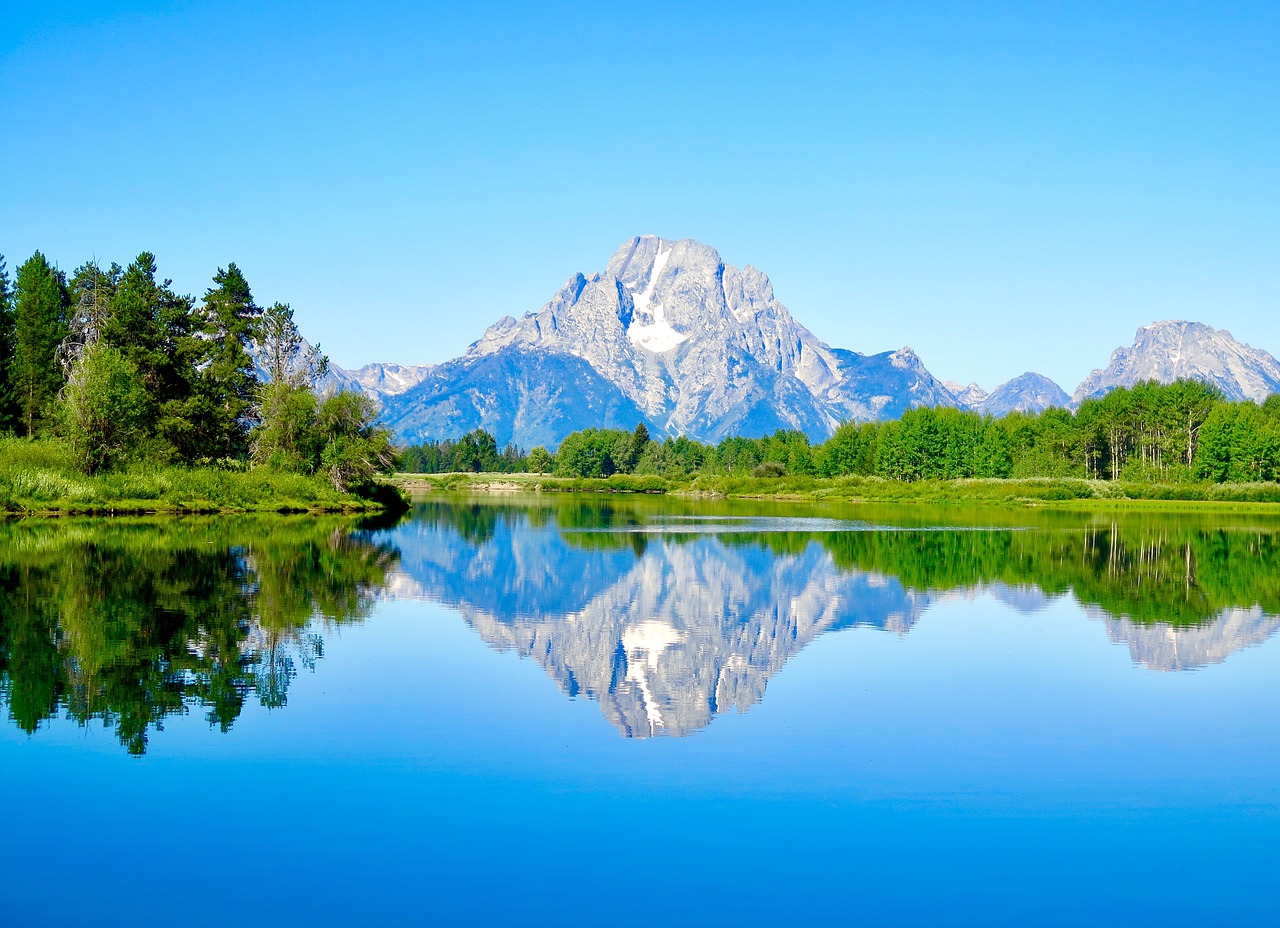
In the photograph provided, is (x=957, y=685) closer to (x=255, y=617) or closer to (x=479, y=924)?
(x=479, y=924)

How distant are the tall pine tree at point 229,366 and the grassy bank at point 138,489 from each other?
4.49 m

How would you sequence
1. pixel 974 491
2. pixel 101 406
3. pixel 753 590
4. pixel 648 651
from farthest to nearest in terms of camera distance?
pixel 974 491
pixel 101 406
pixel 753 590
pixel 648 651

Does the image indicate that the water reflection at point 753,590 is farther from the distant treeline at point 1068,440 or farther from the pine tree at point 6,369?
the distant treeline at point 1068,440

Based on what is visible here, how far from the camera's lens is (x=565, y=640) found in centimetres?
2142

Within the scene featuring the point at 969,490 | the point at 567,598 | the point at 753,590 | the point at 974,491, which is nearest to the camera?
the point at 567,598

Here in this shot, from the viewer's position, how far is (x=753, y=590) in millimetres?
30125

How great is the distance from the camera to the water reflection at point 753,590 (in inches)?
730

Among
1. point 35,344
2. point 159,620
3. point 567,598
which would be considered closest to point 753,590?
point 567,598

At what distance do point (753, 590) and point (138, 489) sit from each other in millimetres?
41273

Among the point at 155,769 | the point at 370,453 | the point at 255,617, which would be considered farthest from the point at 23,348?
the point at 155,769

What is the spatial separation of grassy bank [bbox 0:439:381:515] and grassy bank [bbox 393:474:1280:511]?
60.6m

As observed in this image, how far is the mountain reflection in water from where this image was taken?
16062 millimetres

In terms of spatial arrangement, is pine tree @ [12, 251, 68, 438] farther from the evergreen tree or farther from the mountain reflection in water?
the mountain reflection in water

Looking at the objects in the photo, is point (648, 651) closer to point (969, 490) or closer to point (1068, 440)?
point (969, 490)
